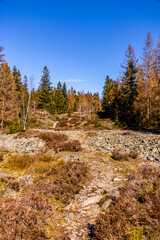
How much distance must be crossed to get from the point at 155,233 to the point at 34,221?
2.62 m

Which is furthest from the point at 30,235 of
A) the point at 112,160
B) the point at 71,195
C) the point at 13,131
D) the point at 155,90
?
the point at 155,90

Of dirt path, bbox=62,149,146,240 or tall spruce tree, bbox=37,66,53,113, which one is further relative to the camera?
tall spruce tree, bbox=37,66,53,113

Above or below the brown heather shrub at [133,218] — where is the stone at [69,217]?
below

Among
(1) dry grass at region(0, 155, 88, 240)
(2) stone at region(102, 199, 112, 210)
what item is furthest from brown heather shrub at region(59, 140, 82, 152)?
(2) stone at region(102, 199, 112, 210)

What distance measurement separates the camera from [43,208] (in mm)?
3941

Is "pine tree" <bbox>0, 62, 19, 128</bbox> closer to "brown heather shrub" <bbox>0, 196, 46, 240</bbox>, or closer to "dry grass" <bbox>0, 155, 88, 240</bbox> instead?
"dry grass" <bbox>0, 155, 88, 240</bbox>

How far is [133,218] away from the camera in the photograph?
3053 millimetres

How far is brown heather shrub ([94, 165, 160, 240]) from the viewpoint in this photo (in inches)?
104

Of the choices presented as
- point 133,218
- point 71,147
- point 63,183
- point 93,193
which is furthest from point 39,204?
point 71,147

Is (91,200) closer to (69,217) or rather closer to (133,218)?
(69,217)

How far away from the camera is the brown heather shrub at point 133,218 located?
A: 264 cm

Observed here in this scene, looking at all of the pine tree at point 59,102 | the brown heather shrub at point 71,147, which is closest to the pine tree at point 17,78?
the pine tree at point 59,102

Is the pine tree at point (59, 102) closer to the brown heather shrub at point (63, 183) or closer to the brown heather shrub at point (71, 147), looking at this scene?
the brown heather shrub at point (71, 147)

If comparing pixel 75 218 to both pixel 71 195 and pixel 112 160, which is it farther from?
pixel 112 160
